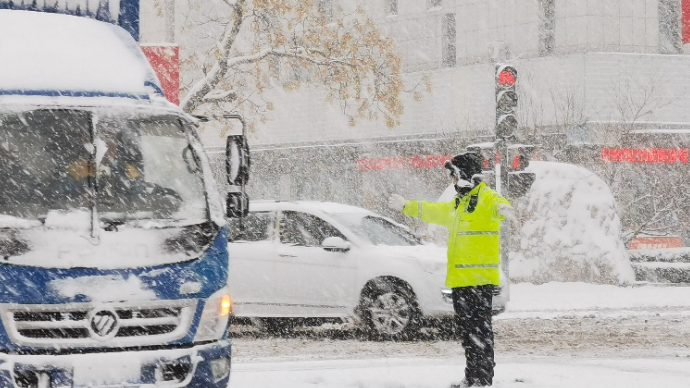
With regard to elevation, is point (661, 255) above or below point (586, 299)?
above

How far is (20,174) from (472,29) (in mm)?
26293

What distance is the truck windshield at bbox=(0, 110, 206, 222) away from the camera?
7.62 metres

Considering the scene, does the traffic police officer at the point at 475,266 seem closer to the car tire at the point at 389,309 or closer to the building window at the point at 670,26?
the car tire at the point at 389,309

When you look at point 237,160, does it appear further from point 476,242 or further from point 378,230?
point 378,230

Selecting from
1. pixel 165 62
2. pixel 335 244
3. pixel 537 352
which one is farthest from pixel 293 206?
pixel 537 352

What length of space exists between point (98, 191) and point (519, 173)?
9844 mm

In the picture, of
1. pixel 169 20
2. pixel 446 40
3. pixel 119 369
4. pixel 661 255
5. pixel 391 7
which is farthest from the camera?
pixel 169 20

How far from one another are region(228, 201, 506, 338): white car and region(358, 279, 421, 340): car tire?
0.01 meters

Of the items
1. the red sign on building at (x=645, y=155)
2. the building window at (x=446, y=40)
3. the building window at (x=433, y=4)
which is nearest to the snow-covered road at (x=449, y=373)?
the red sign on building at (x=645, y=155)

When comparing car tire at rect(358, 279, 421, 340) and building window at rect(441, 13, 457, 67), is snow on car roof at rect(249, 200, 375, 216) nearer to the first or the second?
car tire at rect(358, 279, 421, 340)

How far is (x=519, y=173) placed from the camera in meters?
16.7

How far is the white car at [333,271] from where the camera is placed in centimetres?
1371

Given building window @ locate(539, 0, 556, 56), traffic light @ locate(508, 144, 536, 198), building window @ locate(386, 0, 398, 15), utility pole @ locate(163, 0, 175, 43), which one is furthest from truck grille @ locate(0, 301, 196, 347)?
utility pole @ locate(163, 0, 175, 43)

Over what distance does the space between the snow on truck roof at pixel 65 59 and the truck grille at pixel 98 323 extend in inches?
63.2
